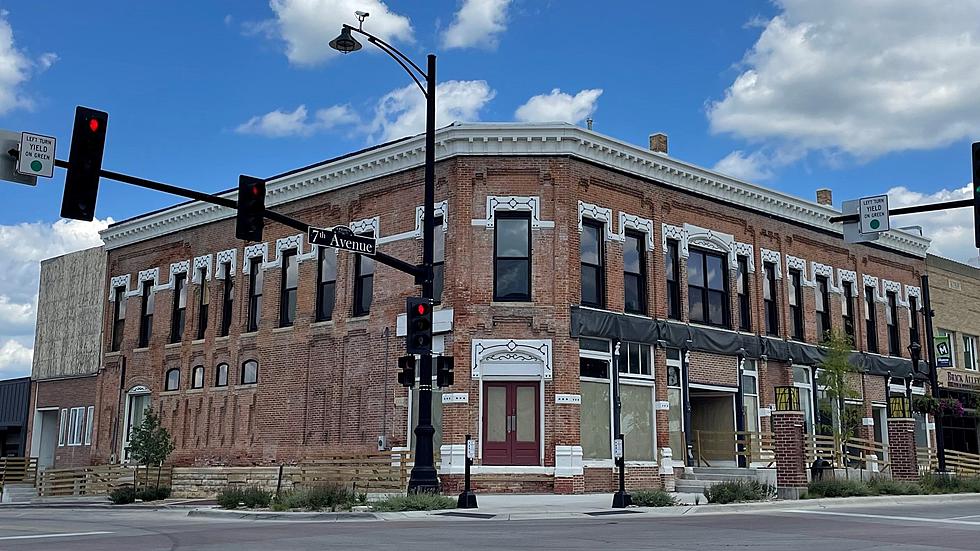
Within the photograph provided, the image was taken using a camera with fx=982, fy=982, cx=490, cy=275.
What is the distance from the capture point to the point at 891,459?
30328 mm

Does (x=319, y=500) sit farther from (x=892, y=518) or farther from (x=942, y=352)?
(x=942, y=352)

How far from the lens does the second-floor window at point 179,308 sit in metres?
36.7

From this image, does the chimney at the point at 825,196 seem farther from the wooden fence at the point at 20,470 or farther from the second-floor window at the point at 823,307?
the wooden fence at the point at 20,470

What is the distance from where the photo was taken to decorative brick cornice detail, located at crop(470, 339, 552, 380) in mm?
26562

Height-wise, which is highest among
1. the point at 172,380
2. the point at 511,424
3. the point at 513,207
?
the point at 513,207

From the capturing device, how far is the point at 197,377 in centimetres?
3531

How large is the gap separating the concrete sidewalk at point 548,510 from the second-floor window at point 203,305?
45.5 feet

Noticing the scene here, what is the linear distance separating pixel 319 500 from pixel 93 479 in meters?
18.3

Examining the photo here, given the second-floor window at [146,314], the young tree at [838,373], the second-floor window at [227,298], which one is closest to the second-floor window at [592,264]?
the young tree at [838,373]

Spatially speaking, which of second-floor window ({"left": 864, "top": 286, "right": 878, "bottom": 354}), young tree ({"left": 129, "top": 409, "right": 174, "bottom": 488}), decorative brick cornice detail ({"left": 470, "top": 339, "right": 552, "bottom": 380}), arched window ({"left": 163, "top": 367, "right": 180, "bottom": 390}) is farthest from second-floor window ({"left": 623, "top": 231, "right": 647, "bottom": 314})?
arched window ({"left": 163, "top": 367, "right": 180, "bottom": 390})

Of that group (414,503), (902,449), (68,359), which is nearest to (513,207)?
(414,503)

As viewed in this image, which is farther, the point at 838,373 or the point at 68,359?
the point at 68,359

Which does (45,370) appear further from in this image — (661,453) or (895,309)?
(895,309)

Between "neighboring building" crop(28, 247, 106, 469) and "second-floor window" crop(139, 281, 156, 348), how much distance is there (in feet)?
8.36
